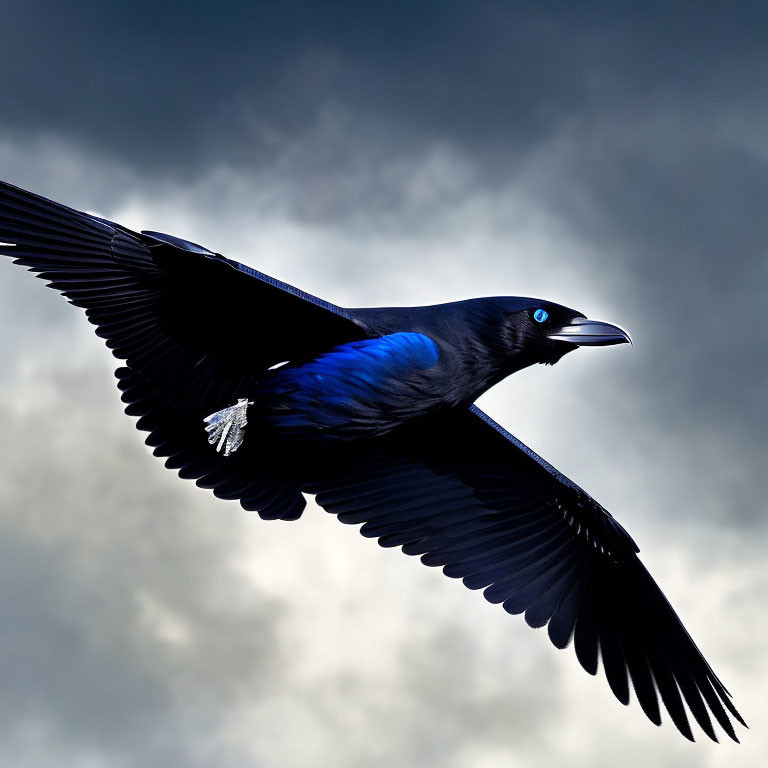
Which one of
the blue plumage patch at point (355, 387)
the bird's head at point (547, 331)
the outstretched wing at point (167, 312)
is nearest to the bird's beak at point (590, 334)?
the bird's head at point (547, 331)

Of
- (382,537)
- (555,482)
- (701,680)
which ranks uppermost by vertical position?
(555,482)

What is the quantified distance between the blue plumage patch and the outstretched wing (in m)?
0.23

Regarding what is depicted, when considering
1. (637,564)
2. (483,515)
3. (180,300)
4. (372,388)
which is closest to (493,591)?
(483,515)

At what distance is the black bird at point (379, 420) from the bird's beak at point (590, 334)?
0.04ft

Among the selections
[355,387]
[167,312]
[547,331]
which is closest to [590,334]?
[547,331]

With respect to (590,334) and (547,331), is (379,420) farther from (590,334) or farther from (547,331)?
(590,334)

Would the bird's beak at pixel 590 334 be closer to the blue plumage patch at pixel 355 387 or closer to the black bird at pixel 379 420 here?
the black bird at pixel 379 420

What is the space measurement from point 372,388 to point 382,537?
68.1 inches

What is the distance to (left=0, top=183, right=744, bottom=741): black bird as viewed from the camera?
24.2 ft

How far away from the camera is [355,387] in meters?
7.25

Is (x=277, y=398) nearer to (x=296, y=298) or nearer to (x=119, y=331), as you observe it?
(x=296, y=298)

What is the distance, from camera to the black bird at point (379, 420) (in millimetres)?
7363

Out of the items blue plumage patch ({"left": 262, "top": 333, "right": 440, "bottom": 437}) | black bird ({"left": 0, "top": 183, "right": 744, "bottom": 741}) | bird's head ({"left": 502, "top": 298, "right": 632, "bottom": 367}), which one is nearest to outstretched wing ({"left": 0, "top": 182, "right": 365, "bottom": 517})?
black bird ({"left": 0, "top": 183, "right": 744, "bottom": 741})

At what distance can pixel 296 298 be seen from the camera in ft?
23.9
